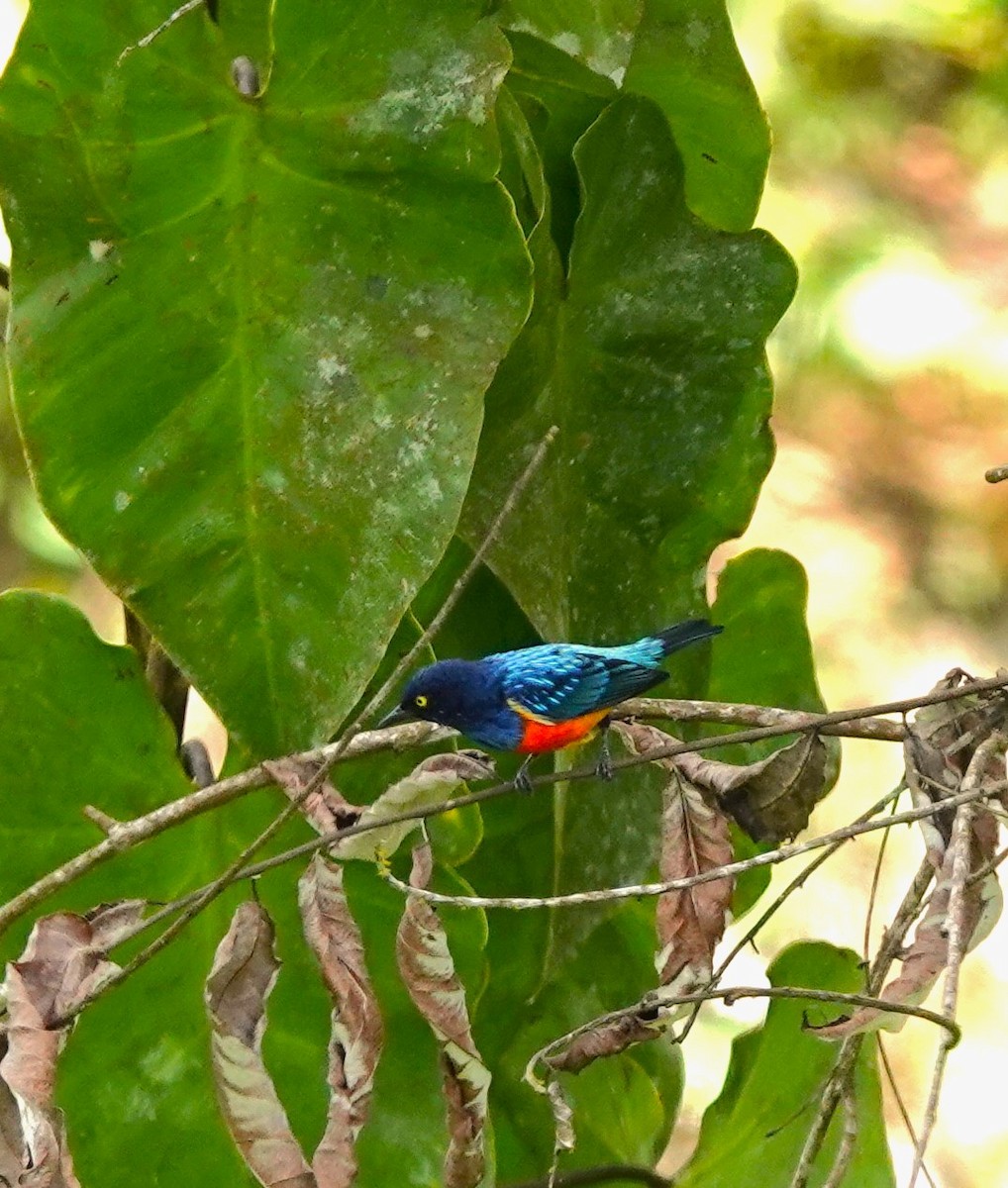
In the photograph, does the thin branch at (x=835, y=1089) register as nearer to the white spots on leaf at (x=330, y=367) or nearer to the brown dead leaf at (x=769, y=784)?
the brown dead leaf at (x=769, y=784)

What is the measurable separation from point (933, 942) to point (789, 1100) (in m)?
0.43

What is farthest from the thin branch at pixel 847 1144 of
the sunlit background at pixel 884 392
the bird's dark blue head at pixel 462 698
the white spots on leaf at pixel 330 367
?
the sunlit background at pixel 884 392

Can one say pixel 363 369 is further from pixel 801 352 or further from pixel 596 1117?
pixel 801 352

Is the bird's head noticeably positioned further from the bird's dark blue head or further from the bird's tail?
the bird's tail

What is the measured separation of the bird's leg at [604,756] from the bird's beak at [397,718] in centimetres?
15

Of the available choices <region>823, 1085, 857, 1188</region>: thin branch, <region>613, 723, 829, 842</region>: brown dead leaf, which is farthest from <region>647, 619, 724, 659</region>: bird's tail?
<region>823, 1085, 857, 1188</region>: thin branch

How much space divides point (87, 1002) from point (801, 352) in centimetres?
344

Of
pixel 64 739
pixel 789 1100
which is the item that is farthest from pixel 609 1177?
pixel 64 739

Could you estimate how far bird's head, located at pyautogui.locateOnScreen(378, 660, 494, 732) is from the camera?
3.80 ft

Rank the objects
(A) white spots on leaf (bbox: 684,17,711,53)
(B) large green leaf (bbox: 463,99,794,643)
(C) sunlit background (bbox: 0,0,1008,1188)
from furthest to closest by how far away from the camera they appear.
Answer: (C) sunlit background (bbox: 0,0,1008,1188)
(A) white spots on leaf (bbox: 684,17,711,53)
(B) large green leaf (bbox: 463,99,794,643)

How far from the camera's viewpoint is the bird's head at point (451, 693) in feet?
3.80

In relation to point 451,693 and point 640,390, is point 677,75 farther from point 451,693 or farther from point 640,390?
point 451,693

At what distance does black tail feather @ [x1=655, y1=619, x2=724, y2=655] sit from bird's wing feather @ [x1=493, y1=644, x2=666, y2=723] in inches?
2.0

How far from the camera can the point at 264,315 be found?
1.10 m
